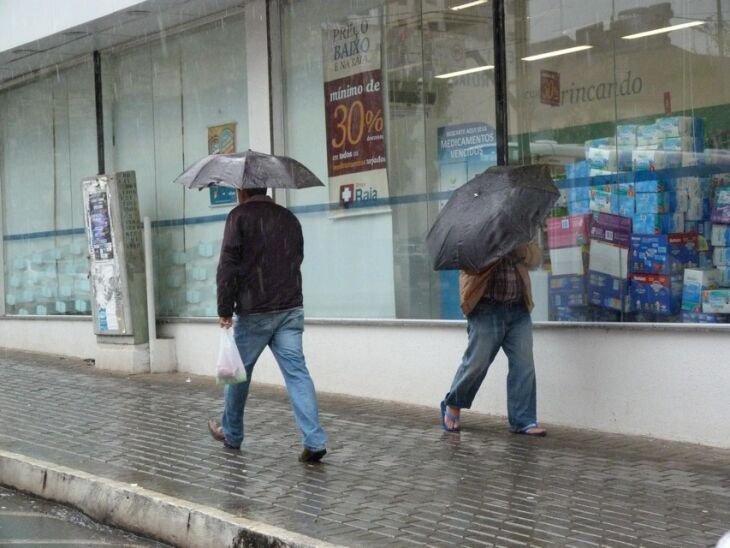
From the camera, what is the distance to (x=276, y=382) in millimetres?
11445

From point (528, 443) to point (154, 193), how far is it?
7.09m

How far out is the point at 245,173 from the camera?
7.51 metres

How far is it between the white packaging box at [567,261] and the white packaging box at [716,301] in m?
1.09

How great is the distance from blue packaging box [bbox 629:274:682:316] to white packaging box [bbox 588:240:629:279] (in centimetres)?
12

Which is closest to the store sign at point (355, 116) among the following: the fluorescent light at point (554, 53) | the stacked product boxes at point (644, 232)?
the fluorescent light at point (554, 53)

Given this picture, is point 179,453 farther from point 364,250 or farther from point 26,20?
point 26,20

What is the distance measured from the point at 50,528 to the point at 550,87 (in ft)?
16.9

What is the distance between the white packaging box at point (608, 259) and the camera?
8602 millimetres

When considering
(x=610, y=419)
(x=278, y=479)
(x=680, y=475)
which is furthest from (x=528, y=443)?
(x=278, y=479)

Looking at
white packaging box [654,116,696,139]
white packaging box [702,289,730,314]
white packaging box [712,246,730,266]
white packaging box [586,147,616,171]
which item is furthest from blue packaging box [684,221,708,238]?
white packaging box [586,147,616,171]

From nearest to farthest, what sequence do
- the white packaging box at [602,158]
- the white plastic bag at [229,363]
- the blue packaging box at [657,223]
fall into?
the white plastic bag at [229,363] < the blue packaging box at [657,223] < the white packaging box at [602,158]

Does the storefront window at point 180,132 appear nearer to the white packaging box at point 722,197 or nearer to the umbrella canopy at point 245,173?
the umbrella canopy at point 245,173

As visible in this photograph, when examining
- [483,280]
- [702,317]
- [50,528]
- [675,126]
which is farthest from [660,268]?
[50,528]

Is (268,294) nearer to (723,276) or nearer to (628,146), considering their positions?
(628,146)
